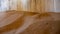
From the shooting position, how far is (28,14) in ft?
2.68

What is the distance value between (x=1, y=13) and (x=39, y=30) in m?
0.32

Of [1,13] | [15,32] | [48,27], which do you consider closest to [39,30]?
[48,27]

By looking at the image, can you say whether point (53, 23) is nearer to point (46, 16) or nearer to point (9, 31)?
point (46, 16)

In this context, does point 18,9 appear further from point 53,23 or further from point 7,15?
point 53,23

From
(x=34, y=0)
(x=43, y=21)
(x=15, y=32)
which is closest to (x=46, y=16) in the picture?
(x=43, y=21)

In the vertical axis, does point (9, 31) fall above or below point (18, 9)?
below

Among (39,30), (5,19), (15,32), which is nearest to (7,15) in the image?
(5,19)

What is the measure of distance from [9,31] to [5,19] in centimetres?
10

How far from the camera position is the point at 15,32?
0.74 m

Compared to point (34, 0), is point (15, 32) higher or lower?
lower

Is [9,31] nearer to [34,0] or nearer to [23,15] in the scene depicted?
[23,15]

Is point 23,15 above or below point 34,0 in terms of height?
below

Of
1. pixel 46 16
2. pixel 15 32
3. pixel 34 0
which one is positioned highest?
pixel 34 0

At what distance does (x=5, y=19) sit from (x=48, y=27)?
321 millimetres
